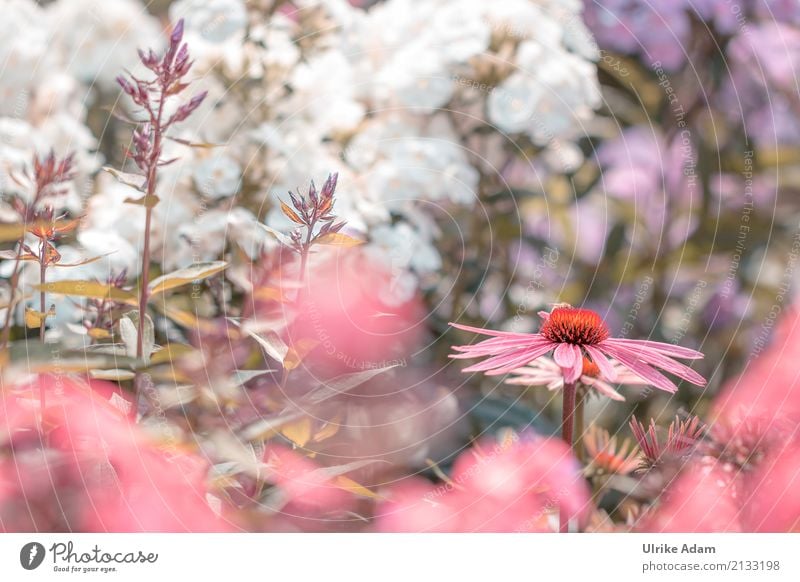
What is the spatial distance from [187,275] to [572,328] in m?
0.20

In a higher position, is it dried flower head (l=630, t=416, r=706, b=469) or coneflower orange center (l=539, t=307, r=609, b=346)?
coneflower orange center (l=539, t=307, r=609, b=346)

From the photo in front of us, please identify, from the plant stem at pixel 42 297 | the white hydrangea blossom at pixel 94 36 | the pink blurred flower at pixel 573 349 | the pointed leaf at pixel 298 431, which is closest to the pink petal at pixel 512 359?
the pink blurred flower at pixel 573 349

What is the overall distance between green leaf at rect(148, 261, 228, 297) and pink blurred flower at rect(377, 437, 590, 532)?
0.18m

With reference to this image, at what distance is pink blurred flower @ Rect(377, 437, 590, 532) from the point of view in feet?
1.43

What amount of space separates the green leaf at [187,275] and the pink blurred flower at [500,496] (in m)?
0.18

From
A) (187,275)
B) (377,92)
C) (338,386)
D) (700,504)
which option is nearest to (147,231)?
(187,275)

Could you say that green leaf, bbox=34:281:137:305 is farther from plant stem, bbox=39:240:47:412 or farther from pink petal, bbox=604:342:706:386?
pink petal, bbox=604:342:706:386

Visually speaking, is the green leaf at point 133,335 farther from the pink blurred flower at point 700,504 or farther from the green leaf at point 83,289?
the pink blurred flower at point 700,504

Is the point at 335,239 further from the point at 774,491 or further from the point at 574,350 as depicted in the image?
the point at 774,491

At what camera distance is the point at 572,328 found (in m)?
0.41

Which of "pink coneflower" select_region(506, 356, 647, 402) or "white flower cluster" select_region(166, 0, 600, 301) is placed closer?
"pink coneflower" select_region(506, 356, 647, 402)

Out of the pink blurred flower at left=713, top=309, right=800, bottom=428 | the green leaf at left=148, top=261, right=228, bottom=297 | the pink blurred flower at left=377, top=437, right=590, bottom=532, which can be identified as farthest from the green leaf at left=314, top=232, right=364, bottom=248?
the pink blurred flower at left=713, top=309, right=800, bottom=428

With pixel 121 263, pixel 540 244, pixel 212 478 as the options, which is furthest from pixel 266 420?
pixel 540 244
